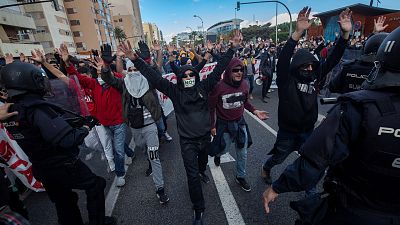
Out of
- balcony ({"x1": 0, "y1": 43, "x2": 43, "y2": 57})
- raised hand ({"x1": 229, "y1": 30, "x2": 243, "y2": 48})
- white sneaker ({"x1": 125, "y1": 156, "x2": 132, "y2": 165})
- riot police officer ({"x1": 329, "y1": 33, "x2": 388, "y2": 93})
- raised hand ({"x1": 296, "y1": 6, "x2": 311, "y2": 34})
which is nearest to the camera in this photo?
raised hand ({"x1": 296, "y1": 6, "x2": 311, "y2": 34})

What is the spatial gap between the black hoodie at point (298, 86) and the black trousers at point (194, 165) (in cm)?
115

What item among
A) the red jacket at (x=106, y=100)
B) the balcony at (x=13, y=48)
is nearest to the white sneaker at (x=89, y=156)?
the red jacket at (x=106, y=100)

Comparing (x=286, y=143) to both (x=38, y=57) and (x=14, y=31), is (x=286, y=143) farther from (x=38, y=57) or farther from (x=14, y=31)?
(x=14, y=31)

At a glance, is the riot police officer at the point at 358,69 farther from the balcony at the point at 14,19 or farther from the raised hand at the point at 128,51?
the balcony at the point at 14,19

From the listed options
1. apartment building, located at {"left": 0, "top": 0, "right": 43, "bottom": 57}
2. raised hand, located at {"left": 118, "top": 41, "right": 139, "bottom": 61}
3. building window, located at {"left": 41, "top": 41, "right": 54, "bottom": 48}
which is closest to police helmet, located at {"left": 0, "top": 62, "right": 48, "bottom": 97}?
raised hand, located at {"left": 118, "top": 41, "right": 139, "bottom": 61}

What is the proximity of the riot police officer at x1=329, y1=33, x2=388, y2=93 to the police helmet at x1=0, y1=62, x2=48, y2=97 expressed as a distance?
12.2 ft

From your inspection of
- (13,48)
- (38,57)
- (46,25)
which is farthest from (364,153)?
(46,25)

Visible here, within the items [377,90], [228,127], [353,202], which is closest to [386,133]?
[377,90]

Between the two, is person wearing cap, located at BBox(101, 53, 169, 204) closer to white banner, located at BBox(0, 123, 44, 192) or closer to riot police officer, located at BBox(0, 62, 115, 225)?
riot police officer, located at BBox(0, 62, 115, 225)

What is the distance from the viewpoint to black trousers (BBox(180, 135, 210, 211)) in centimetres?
285

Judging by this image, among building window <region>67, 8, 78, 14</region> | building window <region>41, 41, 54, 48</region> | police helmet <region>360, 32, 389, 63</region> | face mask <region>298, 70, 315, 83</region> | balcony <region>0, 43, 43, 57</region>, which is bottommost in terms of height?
face mask <region>298, 70, 315, 83</region>

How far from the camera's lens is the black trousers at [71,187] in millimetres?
2377

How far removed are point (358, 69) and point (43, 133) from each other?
3738 mm

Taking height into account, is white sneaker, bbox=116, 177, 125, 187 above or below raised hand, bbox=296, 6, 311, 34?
below
